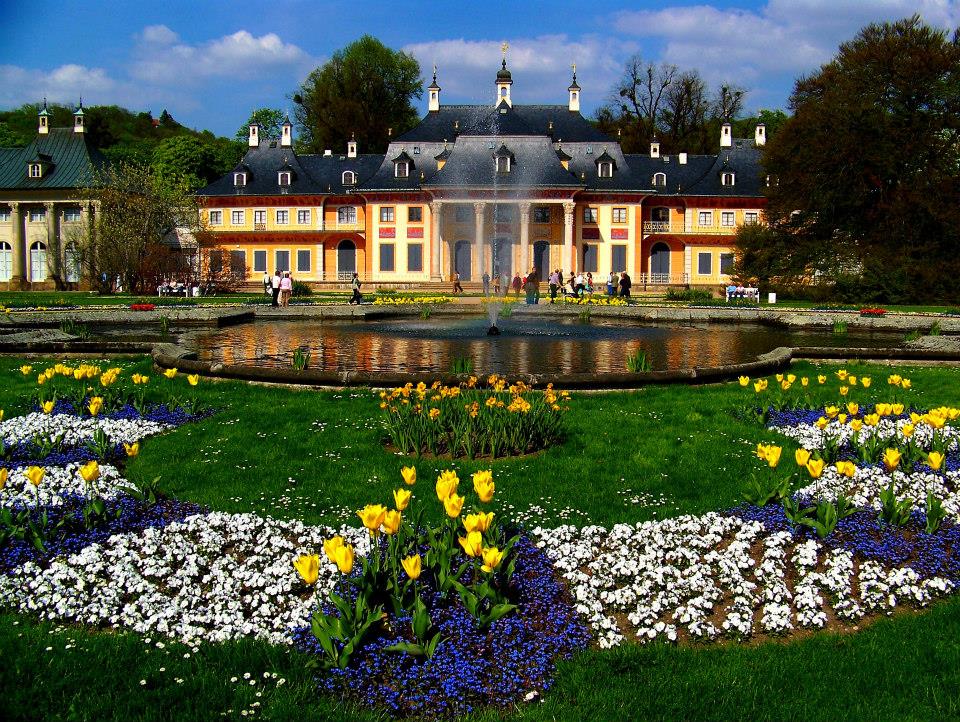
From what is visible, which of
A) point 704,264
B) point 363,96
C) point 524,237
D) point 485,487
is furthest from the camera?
point 363,96

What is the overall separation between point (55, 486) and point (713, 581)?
507 centimetres

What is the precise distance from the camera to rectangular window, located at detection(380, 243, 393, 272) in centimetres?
6278

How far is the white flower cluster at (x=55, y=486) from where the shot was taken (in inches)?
264

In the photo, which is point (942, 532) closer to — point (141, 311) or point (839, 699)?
point (839, 699)

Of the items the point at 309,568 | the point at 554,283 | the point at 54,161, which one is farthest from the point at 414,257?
the point at 309,568

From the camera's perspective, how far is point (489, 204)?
59.4 metres

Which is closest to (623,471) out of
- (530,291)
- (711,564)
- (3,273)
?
(711,564)

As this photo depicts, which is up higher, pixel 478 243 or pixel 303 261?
pixel 478 243

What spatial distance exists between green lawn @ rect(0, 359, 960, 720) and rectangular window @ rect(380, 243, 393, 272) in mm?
50359

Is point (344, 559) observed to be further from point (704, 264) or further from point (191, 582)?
point (704, 264)

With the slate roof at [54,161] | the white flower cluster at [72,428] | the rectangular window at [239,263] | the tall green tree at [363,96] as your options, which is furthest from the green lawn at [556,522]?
the tall green tree at [363,96]

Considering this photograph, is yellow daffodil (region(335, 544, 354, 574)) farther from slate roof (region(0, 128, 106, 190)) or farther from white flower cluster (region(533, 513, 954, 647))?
slate roof (region(0, 128, 106, 190))

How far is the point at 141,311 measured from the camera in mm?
26516

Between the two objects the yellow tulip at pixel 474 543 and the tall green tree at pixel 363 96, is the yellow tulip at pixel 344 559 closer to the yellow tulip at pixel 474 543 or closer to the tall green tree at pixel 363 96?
the yellow tulip at pixel 474 543
